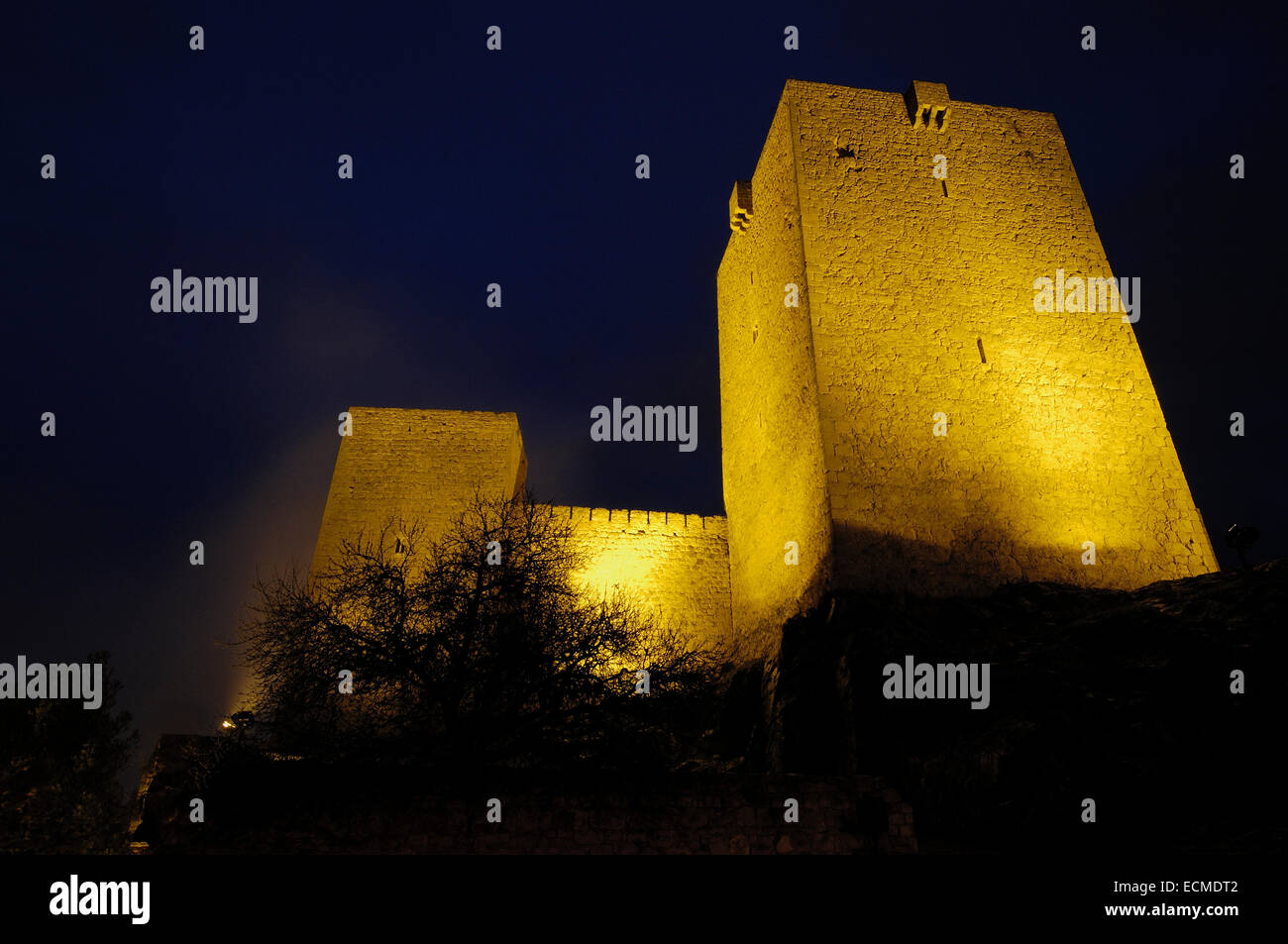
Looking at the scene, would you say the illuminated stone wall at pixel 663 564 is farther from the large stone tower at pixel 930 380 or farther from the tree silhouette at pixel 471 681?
the tree silhouette at pixel 471 681

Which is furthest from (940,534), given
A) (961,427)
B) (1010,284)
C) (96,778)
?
(96,778)

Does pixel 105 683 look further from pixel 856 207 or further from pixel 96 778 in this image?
pixel 856 207

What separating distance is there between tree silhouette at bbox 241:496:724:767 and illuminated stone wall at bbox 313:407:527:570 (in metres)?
5.91

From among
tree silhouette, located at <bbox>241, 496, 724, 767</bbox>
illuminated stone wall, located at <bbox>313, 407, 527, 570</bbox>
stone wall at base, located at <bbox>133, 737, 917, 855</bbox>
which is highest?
illuminated stone wall, located at <bbox>313, 407, 527, 570</bbox>

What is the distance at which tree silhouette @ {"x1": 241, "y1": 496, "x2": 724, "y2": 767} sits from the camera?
7.88m

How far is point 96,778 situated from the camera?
754 inches

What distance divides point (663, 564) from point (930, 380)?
21.6 ft

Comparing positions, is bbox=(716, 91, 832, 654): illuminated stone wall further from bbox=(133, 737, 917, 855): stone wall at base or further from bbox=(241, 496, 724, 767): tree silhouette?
bbox=(133, 737, 917, 855): stone wall at base

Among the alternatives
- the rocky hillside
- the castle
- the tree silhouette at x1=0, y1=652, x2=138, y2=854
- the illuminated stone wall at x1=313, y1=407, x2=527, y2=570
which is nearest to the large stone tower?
the castle

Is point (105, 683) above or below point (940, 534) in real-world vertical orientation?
below

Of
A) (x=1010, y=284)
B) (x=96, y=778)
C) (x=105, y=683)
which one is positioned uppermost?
(x=1010, y=284)

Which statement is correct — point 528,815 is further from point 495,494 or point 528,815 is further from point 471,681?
point 495,494
